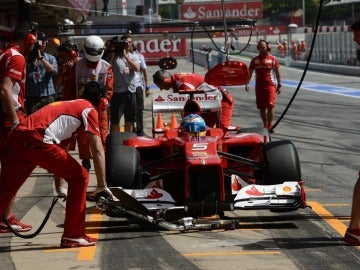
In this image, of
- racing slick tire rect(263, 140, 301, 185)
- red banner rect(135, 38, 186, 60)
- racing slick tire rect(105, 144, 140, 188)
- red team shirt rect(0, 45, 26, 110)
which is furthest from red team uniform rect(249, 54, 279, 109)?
red banner rect(135, 38, 186, 60)

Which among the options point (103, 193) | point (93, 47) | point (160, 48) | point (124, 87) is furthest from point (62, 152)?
point (160, 48)

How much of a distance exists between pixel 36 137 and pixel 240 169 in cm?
263

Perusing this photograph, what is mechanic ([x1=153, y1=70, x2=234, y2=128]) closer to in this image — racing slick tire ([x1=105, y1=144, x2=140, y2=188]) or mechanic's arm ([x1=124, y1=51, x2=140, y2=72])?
mechanic's arm ([x1=124, y1=51, x2=140, y2=72])

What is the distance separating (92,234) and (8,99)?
1.41 meters

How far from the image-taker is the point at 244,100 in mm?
27391

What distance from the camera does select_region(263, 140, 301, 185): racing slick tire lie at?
8.91 meters

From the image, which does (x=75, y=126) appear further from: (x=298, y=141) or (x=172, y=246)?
(x=298, y=141)

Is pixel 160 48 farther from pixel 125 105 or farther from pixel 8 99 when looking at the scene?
pixel 8 99

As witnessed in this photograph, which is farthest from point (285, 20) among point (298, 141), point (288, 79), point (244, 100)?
point (298, 141)

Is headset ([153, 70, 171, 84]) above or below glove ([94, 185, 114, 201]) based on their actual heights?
above

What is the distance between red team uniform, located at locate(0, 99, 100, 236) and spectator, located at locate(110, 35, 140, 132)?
5.25 m

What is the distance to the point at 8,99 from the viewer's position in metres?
8.59

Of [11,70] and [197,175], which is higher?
A: [11,70]

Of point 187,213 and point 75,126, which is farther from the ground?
point 75,126
